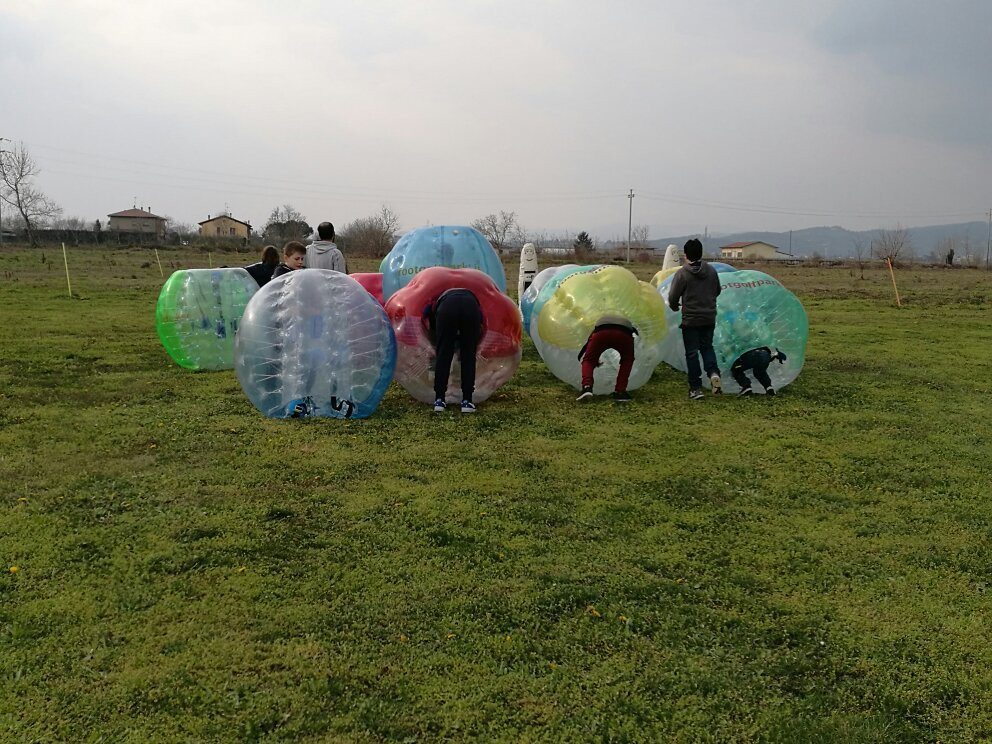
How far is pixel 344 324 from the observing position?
712 cm

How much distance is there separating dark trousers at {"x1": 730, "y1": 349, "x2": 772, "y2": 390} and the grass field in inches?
35.9

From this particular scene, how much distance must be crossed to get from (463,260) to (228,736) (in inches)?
309

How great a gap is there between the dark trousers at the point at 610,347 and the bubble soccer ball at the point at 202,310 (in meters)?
4.56

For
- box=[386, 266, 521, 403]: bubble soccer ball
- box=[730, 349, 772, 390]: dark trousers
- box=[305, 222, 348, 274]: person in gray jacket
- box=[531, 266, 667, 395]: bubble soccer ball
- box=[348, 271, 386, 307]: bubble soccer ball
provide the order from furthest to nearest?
box=[348, 271, 386, 307]: bubble soccer ball
box=[305, 222, 348, 274]: person in gray jacket
box=[730, 349, 772, 390]: dark trousers
box=[531, 266, 667, 395]: bubble soccer ball
box=[386, 266, 521, 403]: bubble soccer ball

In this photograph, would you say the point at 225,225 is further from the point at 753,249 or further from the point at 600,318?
the point at 600,318

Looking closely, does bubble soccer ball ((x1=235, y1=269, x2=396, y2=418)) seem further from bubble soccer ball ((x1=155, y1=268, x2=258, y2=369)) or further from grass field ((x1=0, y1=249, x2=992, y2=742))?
bubble soccer ball ((x1=155, y1=268, x2=258, y2=369))

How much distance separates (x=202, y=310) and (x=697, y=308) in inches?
245

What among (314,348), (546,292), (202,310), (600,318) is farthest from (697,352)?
(202,310)

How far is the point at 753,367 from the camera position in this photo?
8.87 m

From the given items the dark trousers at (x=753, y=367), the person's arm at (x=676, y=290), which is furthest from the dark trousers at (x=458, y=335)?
the dark trousers at (x=753, y=367)

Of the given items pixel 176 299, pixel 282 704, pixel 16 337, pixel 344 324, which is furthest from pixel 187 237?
pixel 282 704

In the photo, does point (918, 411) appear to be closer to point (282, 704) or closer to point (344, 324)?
point (344, 324)

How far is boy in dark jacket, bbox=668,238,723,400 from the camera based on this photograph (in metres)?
8.63

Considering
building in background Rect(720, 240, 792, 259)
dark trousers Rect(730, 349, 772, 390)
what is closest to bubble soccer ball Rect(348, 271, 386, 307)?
dark trousers Rect(730, 349, 772, 390)
